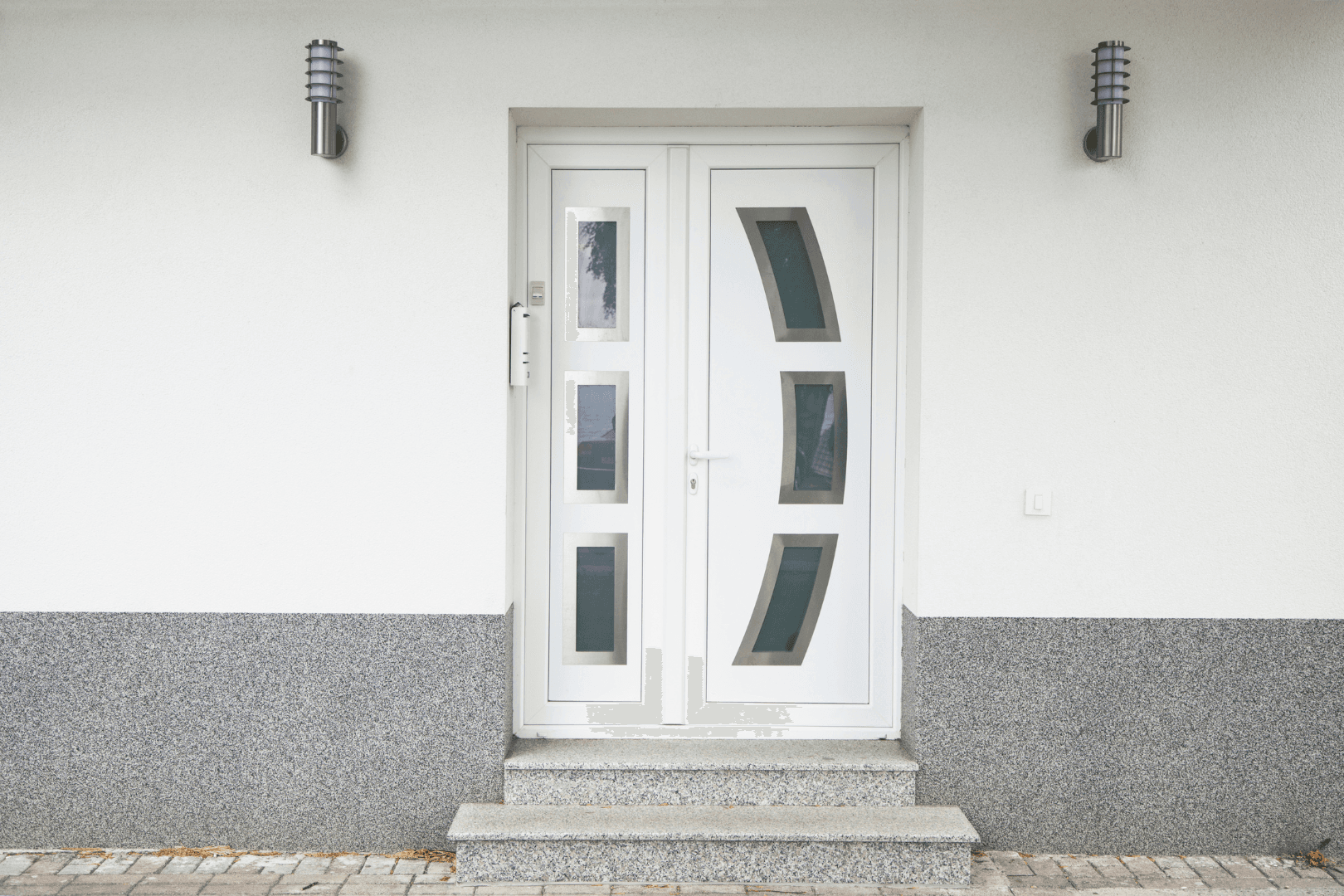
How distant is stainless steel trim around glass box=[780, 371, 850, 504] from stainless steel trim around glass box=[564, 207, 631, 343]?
66cm

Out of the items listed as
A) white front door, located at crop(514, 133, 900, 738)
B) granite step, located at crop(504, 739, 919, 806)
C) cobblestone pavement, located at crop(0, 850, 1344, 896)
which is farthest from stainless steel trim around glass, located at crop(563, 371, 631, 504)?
cobblestone pavement, located at crop(0, 850, 1344, 896)

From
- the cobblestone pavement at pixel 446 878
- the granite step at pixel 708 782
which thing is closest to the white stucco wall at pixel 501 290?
the granite step at pixel 708 782

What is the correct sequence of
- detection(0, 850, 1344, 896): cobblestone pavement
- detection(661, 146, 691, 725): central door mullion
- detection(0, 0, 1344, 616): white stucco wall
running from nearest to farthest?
detection(0, 850, 1344, 896): cobblestone pavement
detection(0, 0, 1344, 616): white stucco wall
detection(661, 146, 691, 725): central door mullion

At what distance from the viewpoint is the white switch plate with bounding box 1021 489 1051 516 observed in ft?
10.7

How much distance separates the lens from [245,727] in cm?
329

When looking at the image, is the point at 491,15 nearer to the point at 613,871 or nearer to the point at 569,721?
the point at 569,721

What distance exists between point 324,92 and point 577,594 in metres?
2.01

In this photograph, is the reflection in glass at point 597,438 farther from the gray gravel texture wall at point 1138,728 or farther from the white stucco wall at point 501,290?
the gray gravel texture wall at point 1138,728

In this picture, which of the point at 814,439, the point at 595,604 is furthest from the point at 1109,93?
the point at 595,604

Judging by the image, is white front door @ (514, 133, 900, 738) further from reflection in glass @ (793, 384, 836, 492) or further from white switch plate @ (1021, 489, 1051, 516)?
white switch plate @ (1021, 489, 1051, 516)

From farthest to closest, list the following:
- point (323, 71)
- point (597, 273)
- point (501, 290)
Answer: point (597, 273)
point (501, 290)
point (323, 71)

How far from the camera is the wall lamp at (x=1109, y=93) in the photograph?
3.07 m

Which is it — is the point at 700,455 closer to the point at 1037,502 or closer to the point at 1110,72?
the point at 1037,502

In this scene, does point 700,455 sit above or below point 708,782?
above
